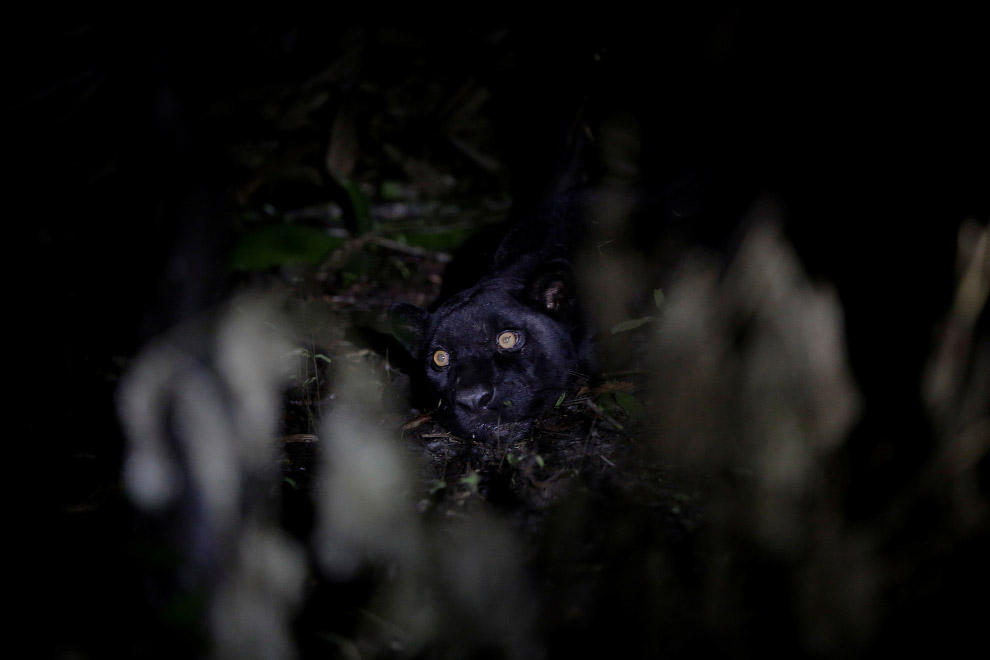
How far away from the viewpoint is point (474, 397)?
4.17m

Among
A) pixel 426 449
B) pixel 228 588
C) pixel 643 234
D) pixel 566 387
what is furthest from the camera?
pixel 643 234

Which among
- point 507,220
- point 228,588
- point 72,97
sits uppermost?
point 228,588

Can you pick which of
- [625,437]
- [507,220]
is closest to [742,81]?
[507,220]

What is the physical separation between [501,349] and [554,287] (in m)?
0.69

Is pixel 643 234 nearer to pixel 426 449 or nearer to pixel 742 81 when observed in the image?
pixel 742 81

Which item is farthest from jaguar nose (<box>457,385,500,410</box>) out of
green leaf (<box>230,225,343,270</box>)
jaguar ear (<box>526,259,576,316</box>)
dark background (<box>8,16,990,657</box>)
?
green leaf (<box>230,225,343,270</box>)

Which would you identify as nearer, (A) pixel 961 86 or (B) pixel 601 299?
(A) pixel 961 86

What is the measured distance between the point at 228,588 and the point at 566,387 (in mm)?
2704

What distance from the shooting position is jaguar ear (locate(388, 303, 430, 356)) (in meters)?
4.98

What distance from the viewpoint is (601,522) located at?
3.01m

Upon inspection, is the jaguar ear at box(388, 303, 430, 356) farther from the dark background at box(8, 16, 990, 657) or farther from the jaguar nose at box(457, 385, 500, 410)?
the dark background at box(8, 16, 990, 657)

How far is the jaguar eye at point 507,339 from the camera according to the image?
4582mm

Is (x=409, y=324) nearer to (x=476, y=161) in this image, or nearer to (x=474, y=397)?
(x=474, y=397)

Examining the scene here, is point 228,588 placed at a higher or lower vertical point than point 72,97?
higher
